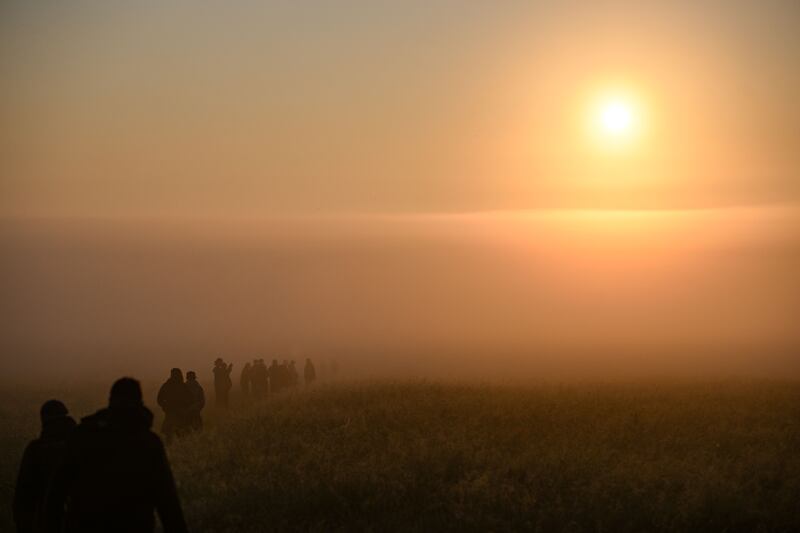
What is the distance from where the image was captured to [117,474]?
7250mm

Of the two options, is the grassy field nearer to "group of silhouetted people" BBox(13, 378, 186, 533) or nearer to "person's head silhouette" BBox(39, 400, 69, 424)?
"person's head silhouette" BBox(39, 400, 69, 424)

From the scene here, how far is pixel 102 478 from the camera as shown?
7.23 meters

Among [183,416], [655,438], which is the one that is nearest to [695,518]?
[655,438]

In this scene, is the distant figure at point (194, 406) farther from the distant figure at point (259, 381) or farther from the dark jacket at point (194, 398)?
the distant figure at point (259, 381)

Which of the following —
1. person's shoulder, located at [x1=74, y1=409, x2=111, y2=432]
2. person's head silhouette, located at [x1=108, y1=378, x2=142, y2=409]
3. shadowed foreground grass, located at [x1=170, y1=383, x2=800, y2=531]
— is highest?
person's head silhouette, located at [x1=108, y1=378, x2=142, y2=409]

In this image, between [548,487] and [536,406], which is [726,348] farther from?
[548,487]

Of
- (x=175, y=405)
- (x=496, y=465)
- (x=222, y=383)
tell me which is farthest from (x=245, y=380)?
(x=496, y=465)

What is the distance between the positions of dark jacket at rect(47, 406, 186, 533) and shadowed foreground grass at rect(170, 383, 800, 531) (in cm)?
475

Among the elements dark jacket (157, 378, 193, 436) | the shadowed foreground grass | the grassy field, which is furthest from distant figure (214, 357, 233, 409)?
the shadowed foreground grass

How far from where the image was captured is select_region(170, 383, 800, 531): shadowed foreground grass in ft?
38.9

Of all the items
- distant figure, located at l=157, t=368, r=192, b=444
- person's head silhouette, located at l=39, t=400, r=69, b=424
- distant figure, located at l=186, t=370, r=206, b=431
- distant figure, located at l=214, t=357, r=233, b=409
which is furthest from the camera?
distant figure, located at l=214, t=357, r=233, b=409

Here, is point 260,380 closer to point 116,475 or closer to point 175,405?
point 175,405

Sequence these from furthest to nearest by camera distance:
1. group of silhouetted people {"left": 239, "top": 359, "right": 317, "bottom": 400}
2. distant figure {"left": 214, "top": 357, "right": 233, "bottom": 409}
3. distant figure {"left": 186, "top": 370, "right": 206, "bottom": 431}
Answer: group of silhouetted people {"left": 239, "top": 359, "right": 317, "bottom": 400} < distant figure {"left": 214, "top": 357, "right": 233, "bottom": 409} < distant figure {"left": 186, "top": 370, "right": 206, "bottom": 431}

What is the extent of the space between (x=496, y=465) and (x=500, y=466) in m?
0.08
